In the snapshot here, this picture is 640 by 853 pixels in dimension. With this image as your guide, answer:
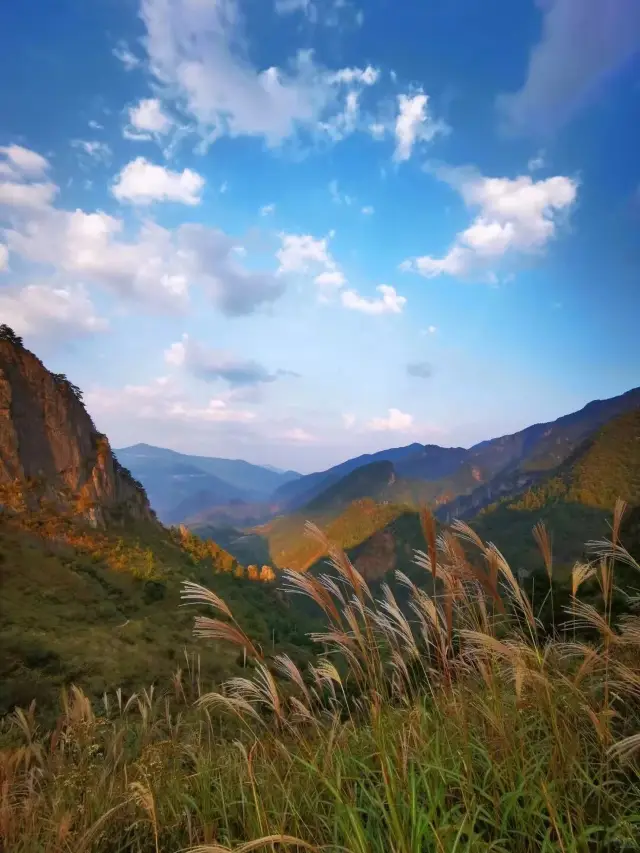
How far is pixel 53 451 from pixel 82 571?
26.5 metres

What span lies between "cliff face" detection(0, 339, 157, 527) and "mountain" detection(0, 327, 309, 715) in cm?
19

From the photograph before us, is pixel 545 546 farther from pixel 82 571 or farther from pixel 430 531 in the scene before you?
pixel 82 571

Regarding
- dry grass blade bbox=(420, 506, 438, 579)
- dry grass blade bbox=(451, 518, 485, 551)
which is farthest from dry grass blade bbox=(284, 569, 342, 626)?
dry grass blade bbox=(451, 518, 485, 551)

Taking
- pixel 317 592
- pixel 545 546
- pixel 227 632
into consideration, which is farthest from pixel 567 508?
pixel 227 632

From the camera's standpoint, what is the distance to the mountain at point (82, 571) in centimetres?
2895

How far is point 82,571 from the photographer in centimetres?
5250

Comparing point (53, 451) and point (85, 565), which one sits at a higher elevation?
point (53, 451)

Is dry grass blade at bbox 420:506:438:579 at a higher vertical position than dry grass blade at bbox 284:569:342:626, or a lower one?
higher

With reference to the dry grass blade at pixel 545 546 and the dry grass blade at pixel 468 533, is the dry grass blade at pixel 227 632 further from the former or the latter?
the dry grass blade at pixel 545 546

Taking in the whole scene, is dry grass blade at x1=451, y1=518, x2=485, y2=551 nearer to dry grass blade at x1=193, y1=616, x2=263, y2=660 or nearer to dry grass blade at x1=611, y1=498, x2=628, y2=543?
dry grass blade at x1=611, y1=498, x2=628, y2=543

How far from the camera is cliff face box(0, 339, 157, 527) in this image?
62656 millimetres

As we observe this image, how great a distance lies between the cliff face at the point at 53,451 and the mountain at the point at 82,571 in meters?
0.19

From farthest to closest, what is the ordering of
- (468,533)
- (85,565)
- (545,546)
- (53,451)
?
(53,451)
(85,565)
(468,533)
(545,546)

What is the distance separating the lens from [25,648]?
1141 inches
